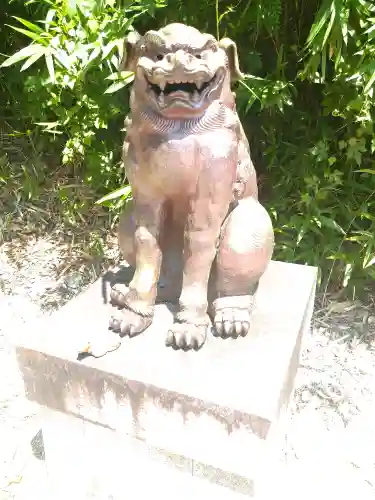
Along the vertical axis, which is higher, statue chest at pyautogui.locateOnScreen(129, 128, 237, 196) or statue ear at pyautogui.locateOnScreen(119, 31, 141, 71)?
statue ear at pyautogui.locateOnScreen(119, 31, 141, 71)

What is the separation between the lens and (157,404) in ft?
3.94

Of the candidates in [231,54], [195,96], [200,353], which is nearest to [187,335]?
[200,353]

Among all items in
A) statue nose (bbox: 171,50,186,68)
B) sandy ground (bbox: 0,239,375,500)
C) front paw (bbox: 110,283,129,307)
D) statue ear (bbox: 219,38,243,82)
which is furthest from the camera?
sandy ground (bbox: 0,239,375,500)

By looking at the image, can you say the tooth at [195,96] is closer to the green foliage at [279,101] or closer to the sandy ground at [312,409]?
the green foliage at [279,101]

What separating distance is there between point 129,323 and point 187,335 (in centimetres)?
17

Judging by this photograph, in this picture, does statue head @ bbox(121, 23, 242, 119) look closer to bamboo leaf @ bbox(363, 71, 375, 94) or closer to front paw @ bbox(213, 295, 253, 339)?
front paw @ bbox(213, 295, 253, 339)

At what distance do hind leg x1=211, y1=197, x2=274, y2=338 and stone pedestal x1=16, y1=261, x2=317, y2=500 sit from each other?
56mm

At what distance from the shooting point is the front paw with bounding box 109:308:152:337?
131cm

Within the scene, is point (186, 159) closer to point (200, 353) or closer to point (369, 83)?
point (200, 353)

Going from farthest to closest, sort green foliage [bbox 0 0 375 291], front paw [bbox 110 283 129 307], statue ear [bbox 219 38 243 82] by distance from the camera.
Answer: green foliage [bbox 0 0 375 291] → front paw [bbox 110 283 129 307] → statue ear [bbox 219 38 243 82]

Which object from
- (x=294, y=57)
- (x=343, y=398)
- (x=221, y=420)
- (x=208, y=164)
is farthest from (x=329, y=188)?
(x=221, y=420)

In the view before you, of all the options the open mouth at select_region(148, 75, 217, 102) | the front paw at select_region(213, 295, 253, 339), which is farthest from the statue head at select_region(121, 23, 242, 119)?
the front paw at select_region(213, 295, 253, 339)

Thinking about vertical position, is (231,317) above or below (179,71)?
below

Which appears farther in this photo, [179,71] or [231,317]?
[231,317]
